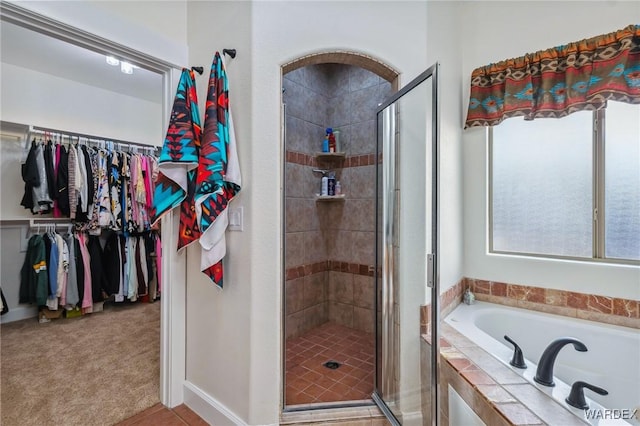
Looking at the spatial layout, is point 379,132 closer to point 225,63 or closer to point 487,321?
point 225,63

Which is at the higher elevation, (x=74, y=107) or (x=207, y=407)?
(x=74, y=107)

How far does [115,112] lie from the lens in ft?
12.3

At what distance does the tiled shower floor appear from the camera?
1.85 metres

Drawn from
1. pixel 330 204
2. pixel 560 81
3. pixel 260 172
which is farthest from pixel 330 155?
pixel 560 81

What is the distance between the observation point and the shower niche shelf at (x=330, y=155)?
283cm

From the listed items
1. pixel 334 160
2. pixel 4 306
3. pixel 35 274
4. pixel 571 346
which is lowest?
pixel 4 306

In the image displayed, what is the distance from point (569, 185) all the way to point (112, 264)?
183 inches

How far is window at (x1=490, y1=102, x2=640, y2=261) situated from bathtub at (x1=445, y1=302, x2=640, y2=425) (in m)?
0.49

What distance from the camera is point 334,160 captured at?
2980 mm

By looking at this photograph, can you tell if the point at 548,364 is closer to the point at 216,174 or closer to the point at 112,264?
the point at 216,174

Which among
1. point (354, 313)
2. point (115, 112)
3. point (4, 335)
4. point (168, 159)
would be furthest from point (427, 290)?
point (115, 112)

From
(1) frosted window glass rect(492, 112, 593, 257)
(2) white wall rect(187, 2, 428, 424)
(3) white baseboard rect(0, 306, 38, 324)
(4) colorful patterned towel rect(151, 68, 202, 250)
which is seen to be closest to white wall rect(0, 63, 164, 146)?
(4) colorful patterned towel rect(151, 68, 202, 250)

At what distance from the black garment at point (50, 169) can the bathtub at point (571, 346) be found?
4.00 meters

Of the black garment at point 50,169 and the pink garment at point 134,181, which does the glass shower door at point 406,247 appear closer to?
the pink garment at point 134,181
